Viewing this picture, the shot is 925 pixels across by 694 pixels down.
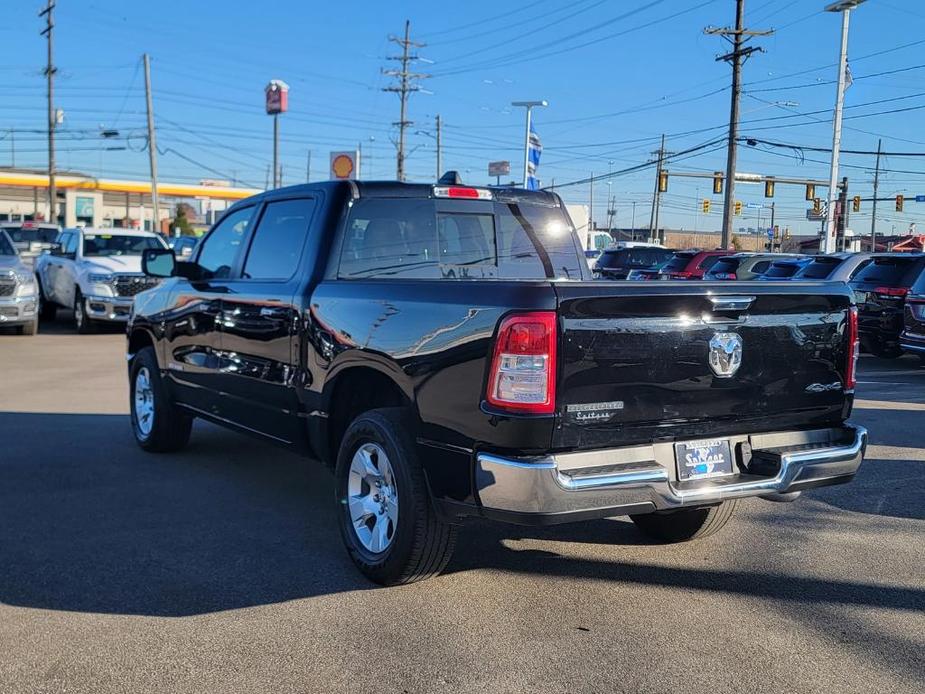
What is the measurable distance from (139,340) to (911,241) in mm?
55676

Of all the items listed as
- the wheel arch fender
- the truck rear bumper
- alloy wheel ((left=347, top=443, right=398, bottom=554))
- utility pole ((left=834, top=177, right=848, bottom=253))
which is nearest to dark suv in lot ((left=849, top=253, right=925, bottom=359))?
the truck rear bumper

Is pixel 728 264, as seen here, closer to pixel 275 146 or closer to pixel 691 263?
pixel 691 263

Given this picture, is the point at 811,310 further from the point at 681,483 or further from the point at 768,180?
the point at 768,180

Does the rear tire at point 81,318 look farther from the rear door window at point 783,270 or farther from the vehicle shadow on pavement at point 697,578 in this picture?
the vehicle shadow on pavement at point 697,578

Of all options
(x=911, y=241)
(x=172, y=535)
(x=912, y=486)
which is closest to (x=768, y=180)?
(x=911, y=241)

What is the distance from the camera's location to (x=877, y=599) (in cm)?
446

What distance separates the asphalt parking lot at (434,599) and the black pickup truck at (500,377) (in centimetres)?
37

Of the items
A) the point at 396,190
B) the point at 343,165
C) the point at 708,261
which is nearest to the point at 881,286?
the point at 708,261

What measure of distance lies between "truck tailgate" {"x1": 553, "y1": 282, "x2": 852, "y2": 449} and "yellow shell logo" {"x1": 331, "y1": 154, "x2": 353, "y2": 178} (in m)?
20.7

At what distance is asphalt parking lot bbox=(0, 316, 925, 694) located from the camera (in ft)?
11.9

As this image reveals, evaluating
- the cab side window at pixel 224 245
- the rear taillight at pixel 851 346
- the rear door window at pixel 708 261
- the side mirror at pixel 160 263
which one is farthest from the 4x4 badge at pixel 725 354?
the rear door window at pixel 708 261

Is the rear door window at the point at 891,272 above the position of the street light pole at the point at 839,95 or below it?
below

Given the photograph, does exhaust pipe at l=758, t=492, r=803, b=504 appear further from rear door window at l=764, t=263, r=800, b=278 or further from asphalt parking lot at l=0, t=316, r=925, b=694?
rear door window at l=764, t=263, r=800, b=278

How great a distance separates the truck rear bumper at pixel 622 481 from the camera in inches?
147
